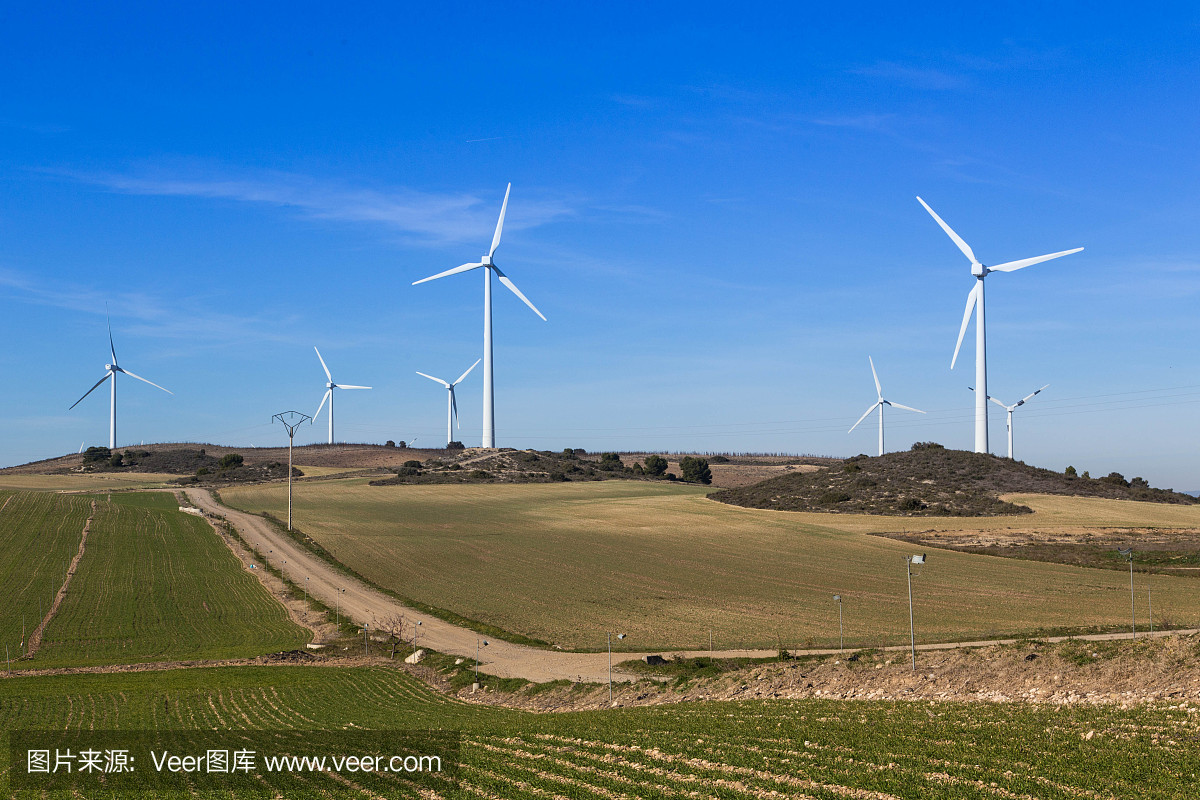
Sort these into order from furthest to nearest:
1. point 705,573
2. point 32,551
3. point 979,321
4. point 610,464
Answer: point 610,464 → point 979,321 → point 32,551 → point 705,573

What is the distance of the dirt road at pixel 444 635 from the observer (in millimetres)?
41219

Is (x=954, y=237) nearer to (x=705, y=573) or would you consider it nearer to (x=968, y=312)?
(x=968, y=312)

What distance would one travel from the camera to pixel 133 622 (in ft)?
183

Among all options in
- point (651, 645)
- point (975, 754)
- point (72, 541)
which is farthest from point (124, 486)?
point (975, 754)

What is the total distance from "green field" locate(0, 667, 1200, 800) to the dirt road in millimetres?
9467

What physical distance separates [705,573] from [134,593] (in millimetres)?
42560

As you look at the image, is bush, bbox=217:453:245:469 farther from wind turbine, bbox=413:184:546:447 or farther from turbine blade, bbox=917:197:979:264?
turbine blade, bbox=917:197:979:264

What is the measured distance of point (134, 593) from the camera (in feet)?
210

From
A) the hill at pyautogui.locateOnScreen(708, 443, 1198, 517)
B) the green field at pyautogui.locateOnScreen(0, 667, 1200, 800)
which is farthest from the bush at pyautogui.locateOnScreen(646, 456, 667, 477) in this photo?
the green field at pyautogui.locateOnScreen(0, 667, 1200, 800)

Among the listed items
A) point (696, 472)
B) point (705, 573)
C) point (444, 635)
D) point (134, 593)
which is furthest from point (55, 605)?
point (696, 472)

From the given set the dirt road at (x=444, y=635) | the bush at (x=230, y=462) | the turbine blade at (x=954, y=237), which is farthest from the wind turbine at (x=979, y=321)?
the bush at (x=230, y=462)

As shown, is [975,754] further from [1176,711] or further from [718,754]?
[1176,711]

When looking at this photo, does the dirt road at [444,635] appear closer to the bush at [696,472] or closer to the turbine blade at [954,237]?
the turbine blade at [954,237]

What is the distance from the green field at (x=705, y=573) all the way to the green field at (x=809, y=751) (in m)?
18.7
